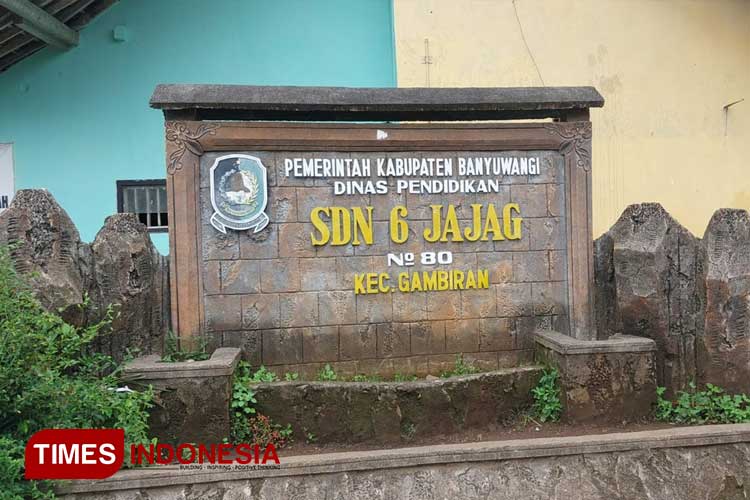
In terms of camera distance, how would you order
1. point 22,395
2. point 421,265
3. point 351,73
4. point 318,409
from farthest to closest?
point 351,73, point 421,265, point 318,409, point 22,395

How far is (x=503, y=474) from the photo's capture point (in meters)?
3.46

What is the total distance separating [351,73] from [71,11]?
3980 mm

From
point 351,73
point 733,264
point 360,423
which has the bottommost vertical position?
point 360,423

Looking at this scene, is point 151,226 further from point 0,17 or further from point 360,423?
point 360,423

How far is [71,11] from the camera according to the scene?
7.63 m

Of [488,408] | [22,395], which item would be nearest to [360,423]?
[488,408]

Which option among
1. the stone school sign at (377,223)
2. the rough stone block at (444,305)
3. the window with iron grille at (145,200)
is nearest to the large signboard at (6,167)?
the window with iron grille at (145,200)

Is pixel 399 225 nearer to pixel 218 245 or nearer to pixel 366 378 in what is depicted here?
pixel 366 378

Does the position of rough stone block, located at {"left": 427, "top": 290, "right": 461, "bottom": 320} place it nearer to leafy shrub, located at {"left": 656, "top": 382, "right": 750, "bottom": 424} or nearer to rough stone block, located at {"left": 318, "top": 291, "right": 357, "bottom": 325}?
rough stone block, located at {"left": 318, "top": 291, "right": 357, "bottom": 325}

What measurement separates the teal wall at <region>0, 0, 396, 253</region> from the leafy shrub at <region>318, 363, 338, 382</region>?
14.4 feet

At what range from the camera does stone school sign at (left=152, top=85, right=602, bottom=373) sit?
174 inches

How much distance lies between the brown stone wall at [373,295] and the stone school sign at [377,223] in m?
0.01

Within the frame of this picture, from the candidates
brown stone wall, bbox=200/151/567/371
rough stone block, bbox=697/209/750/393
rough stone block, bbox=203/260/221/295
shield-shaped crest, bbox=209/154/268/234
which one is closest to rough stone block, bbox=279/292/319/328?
brown stone wall, bbox=200/151/567/371

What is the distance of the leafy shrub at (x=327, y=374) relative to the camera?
14.5 ft
